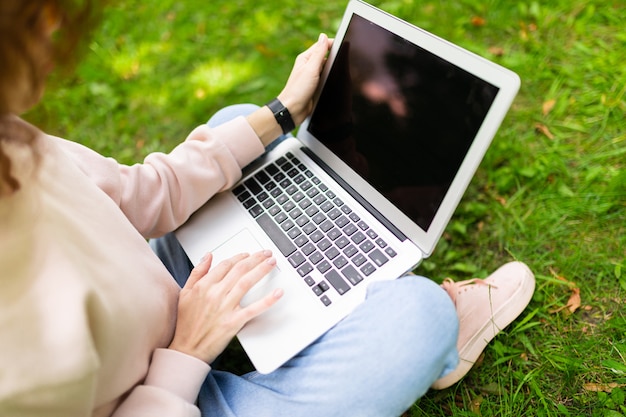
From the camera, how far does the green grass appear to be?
138 centimetres

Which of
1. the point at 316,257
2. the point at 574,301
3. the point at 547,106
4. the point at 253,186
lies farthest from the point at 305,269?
the point at 547,106

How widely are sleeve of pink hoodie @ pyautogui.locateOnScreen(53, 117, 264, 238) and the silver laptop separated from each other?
0.08 meters

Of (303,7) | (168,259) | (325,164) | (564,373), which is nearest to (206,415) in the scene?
(168,259)

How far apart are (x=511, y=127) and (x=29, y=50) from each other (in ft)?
5.77

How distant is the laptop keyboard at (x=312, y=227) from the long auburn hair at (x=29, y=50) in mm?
647

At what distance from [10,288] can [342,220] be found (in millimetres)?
768

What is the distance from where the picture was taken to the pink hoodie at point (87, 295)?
76 centimetres

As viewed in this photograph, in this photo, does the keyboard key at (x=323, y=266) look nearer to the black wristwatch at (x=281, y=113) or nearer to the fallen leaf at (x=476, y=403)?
the black wristwatch at (x=281, y=113)

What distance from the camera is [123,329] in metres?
0.91

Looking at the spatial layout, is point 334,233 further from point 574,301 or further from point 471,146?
point 574,301

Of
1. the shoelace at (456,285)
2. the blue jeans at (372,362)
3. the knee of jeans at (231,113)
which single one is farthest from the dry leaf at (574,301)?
the knee of jeans at (231,113)

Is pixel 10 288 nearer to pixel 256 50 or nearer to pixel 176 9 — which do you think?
pixel 256 50

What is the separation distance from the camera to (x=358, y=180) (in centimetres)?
128

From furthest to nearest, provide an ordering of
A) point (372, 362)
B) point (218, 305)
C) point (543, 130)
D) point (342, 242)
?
1. point (543, 130)
2. point (342, 242)
3. point (218, 305)
4. point (372, 362)
